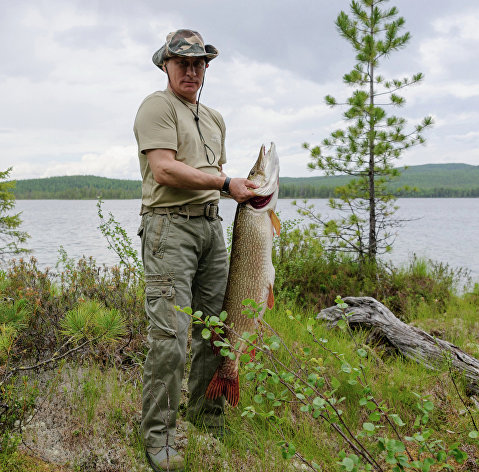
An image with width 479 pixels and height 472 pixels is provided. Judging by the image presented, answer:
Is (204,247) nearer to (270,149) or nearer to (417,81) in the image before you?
(270,149)

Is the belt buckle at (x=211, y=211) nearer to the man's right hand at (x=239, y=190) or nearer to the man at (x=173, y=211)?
the man at (x=173, y=211)

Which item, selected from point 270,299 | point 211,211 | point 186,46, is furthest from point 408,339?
point 186,46

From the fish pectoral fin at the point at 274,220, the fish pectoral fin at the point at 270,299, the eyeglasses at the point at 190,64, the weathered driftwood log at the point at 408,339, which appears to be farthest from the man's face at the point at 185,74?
the weathered driftwood log at the point at 408,339

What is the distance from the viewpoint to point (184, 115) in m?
3.42

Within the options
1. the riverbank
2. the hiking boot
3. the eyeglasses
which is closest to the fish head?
the eyeglasses

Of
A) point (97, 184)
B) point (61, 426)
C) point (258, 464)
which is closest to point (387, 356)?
point (258, 464)

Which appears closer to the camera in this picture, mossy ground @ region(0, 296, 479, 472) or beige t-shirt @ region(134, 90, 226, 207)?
beige t-shirt @ region(134, 90, 226, 207)

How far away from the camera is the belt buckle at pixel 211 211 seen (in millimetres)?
3486

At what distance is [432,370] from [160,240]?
3464 mm

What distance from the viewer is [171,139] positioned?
321 cm

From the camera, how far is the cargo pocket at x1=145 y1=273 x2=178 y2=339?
10.5 ft

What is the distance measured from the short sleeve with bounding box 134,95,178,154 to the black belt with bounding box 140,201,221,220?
1.43 ft

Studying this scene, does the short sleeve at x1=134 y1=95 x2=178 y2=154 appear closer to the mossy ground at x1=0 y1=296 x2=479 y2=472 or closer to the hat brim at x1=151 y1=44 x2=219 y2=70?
the hat brim at x1=151 y1=44 x2=219 y2=70

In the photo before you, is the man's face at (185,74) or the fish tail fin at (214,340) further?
the fish tail fin at (214,340)
